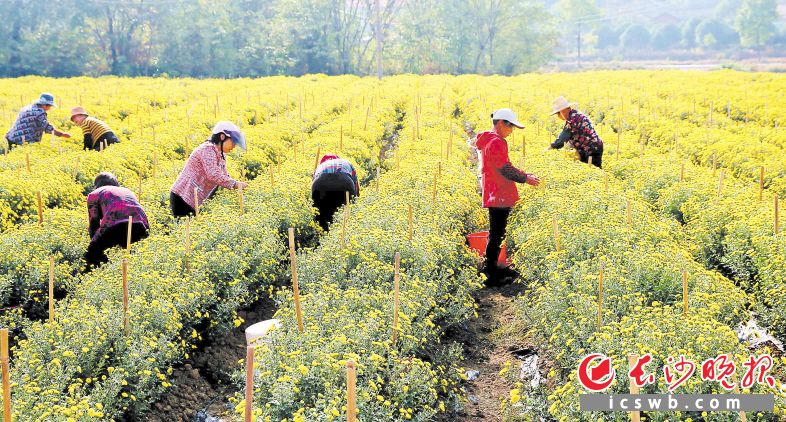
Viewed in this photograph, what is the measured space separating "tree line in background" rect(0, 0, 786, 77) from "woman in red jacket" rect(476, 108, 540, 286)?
55.5 metres

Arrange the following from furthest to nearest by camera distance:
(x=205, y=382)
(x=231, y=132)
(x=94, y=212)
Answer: (x=231, y=132), (x=94, y=212), (x=205, y=382)

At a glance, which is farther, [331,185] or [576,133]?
[576,133]

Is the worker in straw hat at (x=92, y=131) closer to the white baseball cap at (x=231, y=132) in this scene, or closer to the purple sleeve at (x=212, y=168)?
the purple sleeve at (x=212, y=168)

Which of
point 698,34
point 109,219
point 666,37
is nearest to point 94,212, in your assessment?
point 109,219

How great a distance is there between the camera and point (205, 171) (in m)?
9.07

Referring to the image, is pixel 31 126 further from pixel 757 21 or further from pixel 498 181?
pixel 757 21

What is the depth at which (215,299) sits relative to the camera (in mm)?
6887

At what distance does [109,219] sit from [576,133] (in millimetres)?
6968

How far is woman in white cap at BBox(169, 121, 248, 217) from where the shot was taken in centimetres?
895

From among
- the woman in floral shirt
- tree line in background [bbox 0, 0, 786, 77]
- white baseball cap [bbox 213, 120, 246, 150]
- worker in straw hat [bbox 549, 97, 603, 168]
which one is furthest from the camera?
tree line in background [bbox 0, 0, 786, 77]

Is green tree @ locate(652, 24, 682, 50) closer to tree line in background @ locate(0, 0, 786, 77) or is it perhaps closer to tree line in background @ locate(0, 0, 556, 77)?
tree line in background @ locate(0, 0, 786, 77)

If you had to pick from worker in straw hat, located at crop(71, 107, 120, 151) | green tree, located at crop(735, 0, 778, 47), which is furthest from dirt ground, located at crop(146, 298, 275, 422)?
green tree, located at crop(735, 0, 778, 47)

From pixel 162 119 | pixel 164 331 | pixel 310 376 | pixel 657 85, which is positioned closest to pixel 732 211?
pixel 310 376

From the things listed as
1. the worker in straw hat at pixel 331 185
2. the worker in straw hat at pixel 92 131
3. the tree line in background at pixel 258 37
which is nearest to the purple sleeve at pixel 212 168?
the worker in straw hat at pixel 331 185
